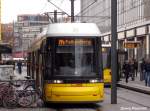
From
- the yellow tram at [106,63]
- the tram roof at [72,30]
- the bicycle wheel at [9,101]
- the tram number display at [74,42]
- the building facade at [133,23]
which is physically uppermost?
the building facade at [133,23]

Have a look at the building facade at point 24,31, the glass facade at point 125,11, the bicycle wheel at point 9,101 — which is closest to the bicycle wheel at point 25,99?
the bicycle wheel at point 9,101

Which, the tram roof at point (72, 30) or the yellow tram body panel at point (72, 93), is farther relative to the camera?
the tram roof at point (72, 30)

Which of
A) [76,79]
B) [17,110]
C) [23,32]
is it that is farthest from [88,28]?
[23,32]

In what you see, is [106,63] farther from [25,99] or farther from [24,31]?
[24,31]

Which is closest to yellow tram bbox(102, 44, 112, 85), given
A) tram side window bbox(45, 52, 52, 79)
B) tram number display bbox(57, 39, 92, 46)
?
tram number display bbox(57, 39, 92, 46)

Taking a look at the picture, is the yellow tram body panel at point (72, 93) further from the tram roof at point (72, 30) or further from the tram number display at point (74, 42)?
the tram roof at point (72, 30)

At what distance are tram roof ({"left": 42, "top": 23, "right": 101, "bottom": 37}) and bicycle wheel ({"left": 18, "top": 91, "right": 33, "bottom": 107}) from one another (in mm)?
2219

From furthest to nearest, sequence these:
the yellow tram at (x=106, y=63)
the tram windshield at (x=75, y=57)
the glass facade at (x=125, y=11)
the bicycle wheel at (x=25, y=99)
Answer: the glass facade at (x=125, y=11) → the yellow tram at (x=106, y=63) → the tram windshield at (x=75, y=57) → the bicycle wheel at (x=25, y=99)

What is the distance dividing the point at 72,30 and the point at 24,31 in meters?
102

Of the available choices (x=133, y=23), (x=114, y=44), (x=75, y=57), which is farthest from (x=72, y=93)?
(x=133, y=23)

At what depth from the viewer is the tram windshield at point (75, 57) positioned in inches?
735

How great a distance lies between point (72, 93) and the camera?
18.3 m

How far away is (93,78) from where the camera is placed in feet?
61.2

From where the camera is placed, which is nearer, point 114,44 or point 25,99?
point 25,99
